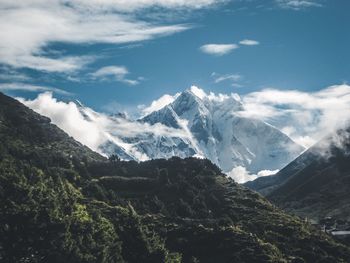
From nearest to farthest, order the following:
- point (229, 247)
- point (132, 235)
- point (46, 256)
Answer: point (46, 256), point (132, 235), point (229, 247)

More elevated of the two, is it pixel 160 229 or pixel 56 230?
pixel 56 230

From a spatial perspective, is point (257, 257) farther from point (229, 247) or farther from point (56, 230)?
point (56, 230)

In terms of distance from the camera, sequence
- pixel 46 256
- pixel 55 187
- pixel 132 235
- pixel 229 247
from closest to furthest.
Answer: pixel 46 256, pixel 132 235, pixel 229 247, pixel 55 187

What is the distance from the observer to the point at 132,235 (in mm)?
167125

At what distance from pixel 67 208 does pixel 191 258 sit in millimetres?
39053

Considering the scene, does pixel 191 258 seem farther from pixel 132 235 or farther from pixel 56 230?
pixel 56 230

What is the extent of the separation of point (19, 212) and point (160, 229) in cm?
5328

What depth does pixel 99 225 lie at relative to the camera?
559ft

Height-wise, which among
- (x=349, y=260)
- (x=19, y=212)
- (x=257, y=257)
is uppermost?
(x=19, y=212)

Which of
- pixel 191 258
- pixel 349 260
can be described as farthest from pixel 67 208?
pixel 349 260

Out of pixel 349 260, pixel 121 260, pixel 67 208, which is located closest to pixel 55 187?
pixel 67 208

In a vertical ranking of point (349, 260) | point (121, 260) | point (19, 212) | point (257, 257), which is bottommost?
point (349, 260)

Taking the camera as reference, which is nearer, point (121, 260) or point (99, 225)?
point (121, 260)

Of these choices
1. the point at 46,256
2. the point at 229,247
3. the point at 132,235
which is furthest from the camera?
the point at 229,247
